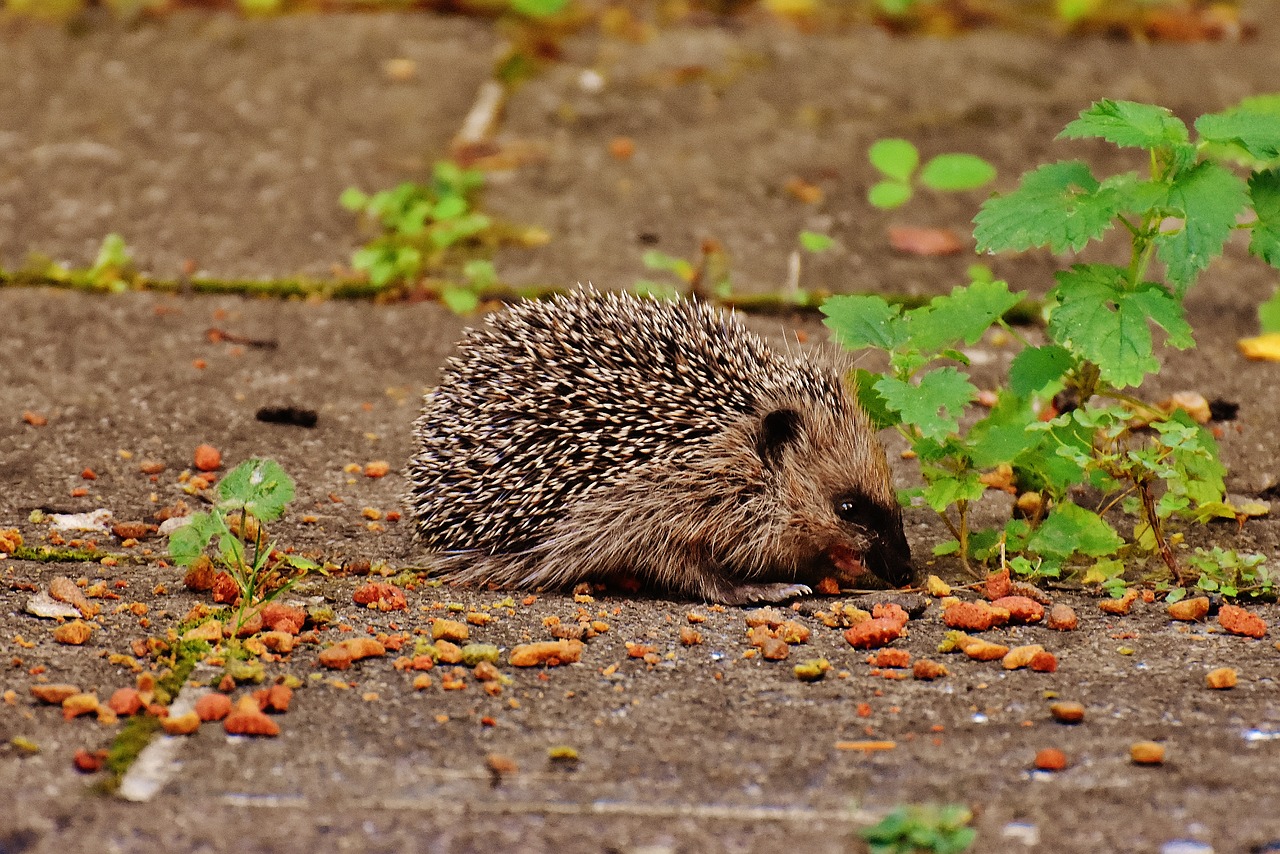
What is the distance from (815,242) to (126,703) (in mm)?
4010

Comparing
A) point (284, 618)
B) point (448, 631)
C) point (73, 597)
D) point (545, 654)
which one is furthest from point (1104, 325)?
point (73, 597)

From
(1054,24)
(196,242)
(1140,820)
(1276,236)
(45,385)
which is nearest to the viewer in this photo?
(1140,820)

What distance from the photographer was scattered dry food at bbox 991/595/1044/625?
155 inches

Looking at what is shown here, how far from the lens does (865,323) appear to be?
4.27 meters

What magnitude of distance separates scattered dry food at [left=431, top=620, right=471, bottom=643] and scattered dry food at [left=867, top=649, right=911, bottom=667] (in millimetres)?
1063

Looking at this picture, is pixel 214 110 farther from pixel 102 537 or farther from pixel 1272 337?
pixel 1272 337

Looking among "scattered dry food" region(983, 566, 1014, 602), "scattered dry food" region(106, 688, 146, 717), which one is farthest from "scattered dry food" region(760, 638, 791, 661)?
"scattered dry food" region(106, 688, 146, 717)

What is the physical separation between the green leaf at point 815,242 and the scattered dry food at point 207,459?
276 cm

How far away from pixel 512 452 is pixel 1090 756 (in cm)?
210

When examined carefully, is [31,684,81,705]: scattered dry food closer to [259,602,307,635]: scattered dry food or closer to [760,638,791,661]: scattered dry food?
[259,602,307,635]: scattered dry food

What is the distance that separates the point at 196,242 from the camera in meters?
6.73

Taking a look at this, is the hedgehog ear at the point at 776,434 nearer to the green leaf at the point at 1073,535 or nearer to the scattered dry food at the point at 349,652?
the green leaf at the point at 1073,535

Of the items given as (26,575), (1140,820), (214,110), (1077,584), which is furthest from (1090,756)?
(214,110)

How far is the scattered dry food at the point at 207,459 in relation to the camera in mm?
5008
